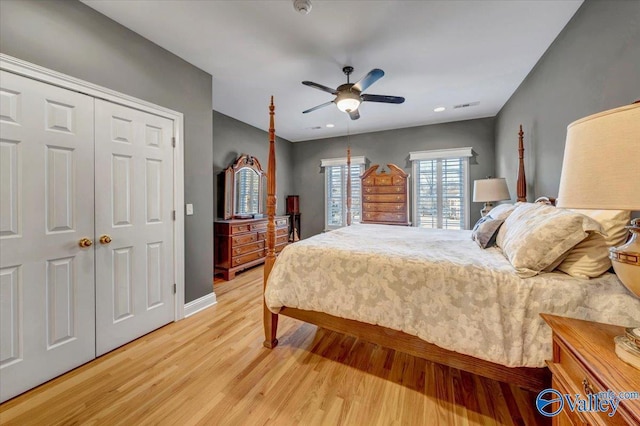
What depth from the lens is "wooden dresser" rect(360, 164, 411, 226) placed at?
494 cm

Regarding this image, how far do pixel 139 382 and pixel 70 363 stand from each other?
59 centimetres

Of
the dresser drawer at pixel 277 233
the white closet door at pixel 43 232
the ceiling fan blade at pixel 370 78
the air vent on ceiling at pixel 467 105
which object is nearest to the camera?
the white closet door at pixel 43 232

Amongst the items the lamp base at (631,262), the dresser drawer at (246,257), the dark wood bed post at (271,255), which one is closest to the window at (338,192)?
the dresser drawer at (246,257)

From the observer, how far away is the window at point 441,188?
4711 millimetres

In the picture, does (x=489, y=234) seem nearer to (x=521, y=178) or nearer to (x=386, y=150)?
(x=521, y=178)

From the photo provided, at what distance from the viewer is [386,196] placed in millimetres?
5066

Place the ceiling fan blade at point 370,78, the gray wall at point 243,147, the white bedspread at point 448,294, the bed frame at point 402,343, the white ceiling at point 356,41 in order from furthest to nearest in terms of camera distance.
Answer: the gray wall at point 243,147 → the ceiling fan blade at point 370,78 → the white ceiling at point 356,41 → the bed frame at point 402,343 → the white bedspread at point 448,294

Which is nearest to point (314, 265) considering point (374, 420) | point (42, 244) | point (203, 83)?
point (374, 420)

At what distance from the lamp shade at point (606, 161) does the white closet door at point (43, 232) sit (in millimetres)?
2814

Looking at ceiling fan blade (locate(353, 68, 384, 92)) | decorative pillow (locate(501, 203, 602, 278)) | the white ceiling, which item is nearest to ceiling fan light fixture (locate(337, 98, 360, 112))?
ceiling fan blade (locate(353, 68, 384, 92))

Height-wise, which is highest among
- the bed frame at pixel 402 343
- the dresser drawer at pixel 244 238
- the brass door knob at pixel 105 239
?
the brass door knob at pixel 105 239

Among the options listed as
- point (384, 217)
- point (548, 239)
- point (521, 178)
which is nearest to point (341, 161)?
point (384, 217)

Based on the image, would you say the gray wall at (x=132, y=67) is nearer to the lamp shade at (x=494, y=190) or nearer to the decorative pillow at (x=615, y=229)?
the decorative pillow at (x=615, y=229)

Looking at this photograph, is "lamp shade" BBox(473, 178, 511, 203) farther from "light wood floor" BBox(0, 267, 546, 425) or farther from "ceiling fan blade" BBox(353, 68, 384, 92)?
"light wood floor" BBox(0, 267, 546, 425)
